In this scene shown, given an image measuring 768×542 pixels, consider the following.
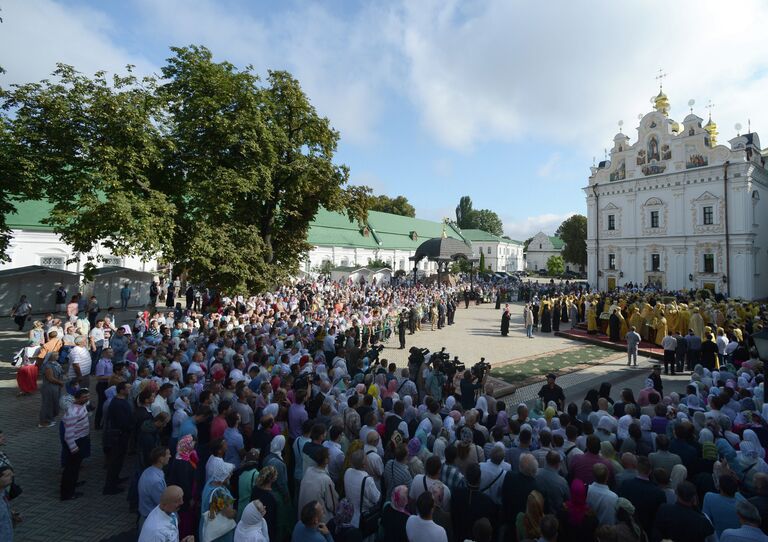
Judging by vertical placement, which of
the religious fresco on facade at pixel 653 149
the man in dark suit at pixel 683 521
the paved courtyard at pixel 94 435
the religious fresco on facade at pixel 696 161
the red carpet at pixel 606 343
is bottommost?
the paved courtyard at pixel 94 435

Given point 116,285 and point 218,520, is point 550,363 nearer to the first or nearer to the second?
point 218,520

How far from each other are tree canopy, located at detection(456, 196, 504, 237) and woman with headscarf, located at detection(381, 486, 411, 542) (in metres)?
96.7

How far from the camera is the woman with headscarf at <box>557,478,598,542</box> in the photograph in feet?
12.9

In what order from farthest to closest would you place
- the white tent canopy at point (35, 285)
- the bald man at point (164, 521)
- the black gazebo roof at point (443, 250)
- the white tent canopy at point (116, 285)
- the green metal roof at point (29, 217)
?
the black gazebo roof at point (443, 250), the green metal roof at point (29, 217), the white tent canopy at point (116, 285), the white tent canopy at point (35, 285), the bald man at point (164, 521)

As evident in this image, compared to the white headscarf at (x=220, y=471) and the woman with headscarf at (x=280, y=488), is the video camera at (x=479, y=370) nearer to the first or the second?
the woman with headscarf at (x=280, y=488)

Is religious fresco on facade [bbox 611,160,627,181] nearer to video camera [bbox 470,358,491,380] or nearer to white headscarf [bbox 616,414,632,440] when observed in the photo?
video camera [bbox 470,358,491,380]

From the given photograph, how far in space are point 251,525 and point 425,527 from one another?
1.49 meters

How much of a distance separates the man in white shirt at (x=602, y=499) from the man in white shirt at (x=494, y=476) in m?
0.87

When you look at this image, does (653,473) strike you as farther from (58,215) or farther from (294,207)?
(294,207)

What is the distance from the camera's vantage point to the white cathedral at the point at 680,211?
32812 mm

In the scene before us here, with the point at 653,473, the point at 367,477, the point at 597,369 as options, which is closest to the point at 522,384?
the point at 597,369

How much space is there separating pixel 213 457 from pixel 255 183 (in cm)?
1384

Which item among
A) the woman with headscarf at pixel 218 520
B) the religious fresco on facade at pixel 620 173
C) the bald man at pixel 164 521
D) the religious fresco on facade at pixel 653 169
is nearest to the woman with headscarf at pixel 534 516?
the woman with headscarf at pixel 218 520

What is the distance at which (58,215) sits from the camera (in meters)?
12.1
